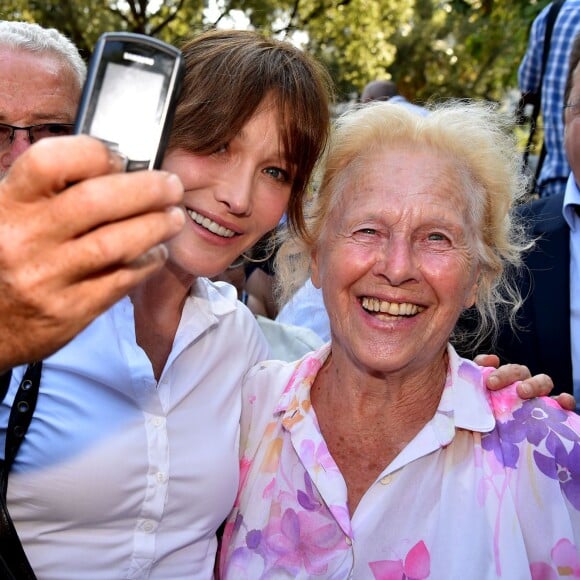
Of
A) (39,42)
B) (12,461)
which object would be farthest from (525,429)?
(39,42)

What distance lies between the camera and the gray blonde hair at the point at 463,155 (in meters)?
2.44

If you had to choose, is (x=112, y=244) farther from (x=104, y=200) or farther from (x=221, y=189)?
(x=221, y=189)

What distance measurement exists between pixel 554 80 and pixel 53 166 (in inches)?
173

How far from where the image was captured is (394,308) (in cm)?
231

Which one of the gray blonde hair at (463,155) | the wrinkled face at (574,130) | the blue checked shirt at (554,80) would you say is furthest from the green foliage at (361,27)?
the gray blonde hair at (463,155)

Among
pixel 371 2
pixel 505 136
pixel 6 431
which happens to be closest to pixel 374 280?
pixel 505 136

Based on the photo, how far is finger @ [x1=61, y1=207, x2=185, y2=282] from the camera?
3.05 feet

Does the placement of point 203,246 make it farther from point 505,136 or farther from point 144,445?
point 505,136

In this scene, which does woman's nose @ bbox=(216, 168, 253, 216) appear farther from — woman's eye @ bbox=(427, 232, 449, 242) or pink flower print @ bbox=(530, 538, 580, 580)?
pink flower print @ bbox=(530, 538, 580, 580)

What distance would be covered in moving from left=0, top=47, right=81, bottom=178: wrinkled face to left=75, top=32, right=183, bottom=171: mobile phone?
129cm

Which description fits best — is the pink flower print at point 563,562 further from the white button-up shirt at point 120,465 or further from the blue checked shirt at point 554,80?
the blue checked shirt at point 554,80

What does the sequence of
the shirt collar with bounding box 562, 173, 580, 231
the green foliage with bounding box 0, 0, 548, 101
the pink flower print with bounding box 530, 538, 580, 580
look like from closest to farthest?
the pink flower print with bounding box 530, 538, 580, 580
the shirt collar with bounding box 562, 173, 580, 231
the green foliage with bounding box 0, 0, 548, 101

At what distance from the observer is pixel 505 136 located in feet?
8.57

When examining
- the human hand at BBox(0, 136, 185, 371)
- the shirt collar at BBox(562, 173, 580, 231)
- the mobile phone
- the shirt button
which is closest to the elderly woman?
the shirt button
